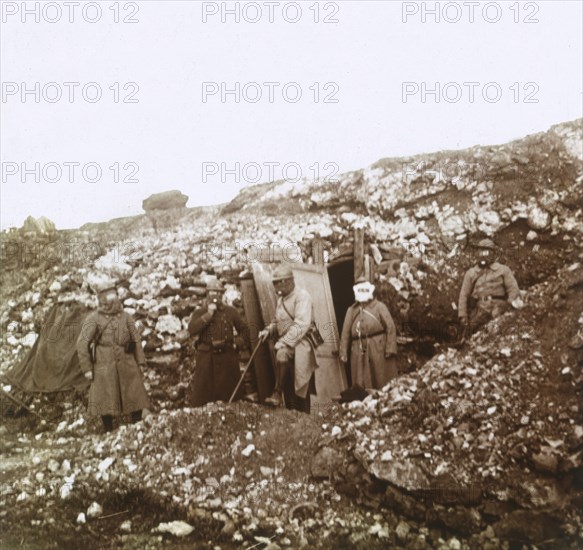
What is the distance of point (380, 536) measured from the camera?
3723 mm

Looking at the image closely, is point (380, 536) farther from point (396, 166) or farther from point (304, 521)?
point (396, 166)

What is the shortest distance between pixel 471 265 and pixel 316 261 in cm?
125

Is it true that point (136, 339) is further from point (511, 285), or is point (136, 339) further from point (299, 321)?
point (511, 285)

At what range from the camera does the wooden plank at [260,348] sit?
4609 mm

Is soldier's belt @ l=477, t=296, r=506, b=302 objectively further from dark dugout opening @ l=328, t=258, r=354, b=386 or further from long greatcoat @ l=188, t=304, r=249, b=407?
long greatcoat @ l=188, t=304, r=249, b=407

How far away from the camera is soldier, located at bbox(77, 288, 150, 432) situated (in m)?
4.60

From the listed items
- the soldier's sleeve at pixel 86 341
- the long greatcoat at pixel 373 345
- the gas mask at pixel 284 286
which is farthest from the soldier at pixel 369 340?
the soldier's sleeve at pixel 86 341

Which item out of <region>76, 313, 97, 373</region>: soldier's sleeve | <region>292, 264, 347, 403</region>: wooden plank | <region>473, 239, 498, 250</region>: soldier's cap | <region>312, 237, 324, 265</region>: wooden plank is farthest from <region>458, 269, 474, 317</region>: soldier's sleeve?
<region>76, 313, 97, 373</region>: soldier's sleeve

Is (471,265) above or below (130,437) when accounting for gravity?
above

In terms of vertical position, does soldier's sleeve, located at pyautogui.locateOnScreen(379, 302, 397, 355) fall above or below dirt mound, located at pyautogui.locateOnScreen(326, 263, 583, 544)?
above

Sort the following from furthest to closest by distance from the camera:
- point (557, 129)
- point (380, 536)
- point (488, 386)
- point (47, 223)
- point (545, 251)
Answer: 1. point (47, 223)
2. point (557, 129)
3. point (545, 251)
4. point (488, 386)
5. point (380, 536)

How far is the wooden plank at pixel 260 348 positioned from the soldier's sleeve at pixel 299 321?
10.2 inches

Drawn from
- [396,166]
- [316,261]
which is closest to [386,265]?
[316,261]

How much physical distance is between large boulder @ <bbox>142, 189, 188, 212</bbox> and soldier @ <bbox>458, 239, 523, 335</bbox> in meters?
2.60
